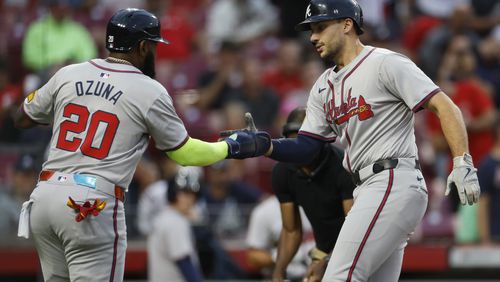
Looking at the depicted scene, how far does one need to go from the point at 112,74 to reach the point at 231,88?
6.51 metres

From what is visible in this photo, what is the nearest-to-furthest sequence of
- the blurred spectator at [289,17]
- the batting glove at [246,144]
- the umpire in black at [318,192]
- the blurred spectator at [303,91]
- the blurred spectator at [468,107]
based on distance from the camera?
1. the batting glove at [246,144]
2. the umpire in black at [318,192]
3. the blurred spectator at [468,107]
4. the blurred spectator at [303,91]
5. the blurred spectator at [289,17]

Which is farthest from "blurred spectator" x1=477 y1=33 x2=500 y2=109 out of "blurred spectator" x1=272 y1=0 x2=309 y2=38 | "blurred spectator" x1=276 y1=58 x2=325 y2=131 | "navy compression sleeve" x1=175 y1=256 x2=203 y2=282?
"navy compression sleeve" x1=175 y1=256 x2=203 y2=282

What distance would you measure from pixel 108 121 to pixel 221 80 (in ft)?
21.8

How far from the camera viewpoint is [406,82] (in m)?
5.22

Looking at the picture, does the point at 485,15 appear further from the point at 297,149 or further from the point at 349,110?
the point at 349,110

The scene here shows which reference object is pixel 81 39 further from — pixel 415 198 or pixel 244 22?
pixel 415 198

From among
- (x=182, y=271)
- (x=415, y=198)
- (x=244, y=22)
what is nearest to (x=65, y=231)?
(x=415, y=198)

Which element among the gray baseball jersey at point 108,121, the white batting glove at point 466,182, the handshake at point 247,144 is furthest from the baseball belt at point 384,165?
the gray baseball jersey at point 108,121

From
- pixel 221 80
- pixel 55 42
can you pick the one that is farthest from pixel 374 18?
pixel 55 42

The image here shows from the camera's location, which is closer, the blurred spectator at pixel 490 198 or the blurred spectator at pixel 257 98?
the blurred spectator at pixel 490 198

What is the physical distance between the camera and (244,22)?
43.0ft

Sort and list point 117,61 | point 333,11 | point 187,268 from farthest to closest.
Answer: point 187,268, point 333,11, point 117,61

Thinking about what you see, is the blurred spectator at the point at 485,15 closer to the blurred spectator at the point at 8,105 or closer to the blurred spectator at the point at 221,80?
the blurred spectator at the point at 221,80

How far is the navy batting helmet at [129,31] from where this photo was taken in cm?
538
